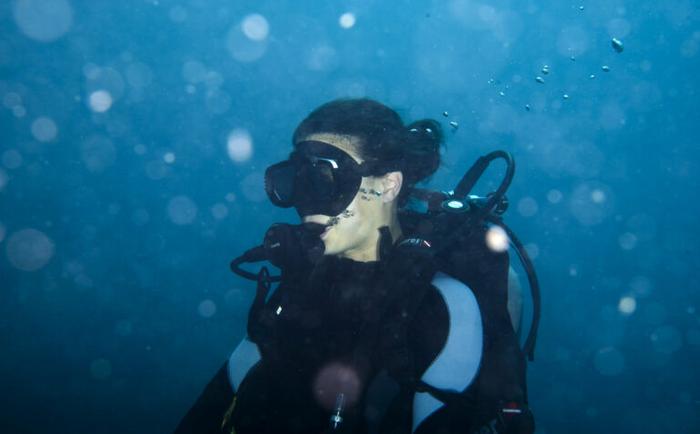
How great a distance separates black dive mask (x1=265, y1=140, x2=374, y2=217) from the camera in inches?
103

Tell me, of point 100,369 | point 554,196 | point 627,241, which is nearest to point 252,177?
point 100,369

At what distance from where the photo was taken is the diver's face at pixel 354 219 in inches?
104

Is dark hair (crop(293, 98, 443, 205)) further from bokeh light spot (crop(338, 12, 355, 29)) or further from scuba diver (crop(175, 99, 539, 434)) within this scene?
bokeh light spot (crop(338, 12, 355, 29))

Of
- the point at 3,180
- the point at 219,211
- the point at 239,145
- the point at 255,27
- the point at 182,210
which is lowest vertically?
the point at 219,211

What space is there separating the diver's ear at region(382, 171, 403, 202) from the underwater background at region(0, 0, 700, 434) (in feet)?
1.94

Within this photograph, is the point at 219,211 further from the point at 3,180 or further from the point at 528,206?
the point at 528,206

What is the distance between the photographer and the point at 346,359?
7.65ft

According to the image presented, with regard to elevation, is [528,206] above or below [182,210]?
below

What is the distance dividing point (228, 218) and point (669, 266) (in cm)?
4817

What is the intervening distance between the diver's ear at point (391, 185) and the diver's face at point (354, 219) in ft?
0.12

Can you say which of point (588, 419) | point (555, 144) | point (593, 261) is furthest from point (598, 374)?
point (555, 144)

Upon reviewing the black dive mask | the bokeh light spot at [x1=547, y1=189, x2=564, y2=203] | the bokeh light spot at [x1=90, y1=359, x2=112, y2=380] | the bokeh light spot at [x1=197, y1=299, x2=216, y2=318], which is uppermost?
the black dive mask

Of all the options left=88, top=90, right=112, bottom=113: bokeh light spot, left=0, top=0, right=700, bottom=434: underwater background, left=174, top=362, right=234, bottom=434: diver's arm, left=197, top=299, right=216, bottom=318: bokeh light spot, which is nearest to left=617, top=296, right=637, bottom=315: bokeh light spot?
left=0, top=0, right=700, bottom=434: underwater background

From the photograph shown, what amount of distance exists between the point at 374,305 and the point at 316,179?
2.88ft
